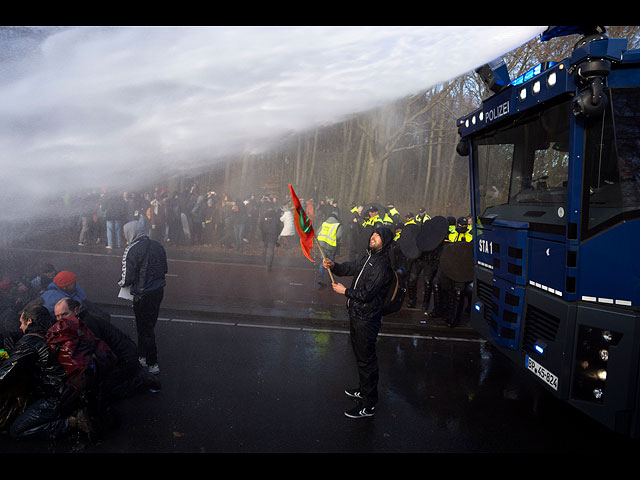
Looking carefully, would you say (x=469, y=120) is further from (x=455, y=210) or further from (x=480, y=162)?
(x=455, y=210)

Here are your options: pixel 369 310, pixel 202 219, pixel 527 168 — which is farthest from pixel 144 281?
pixel 202 219

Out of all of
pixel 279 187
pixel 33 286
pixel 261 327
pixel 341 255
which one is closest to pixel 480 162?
pixel 261 327

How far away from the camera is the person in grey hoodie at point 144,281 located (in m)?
5.12

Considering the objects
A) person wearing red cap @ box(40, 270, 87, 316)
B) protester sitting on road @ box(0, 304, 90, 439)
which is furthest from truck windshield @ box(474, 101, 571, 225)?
person wearing red cap @ box(40, 270, 87, 316)

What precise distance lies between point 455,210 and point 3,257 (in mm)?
21597

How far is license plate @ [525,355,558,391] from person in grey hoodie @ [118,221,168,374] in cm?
421

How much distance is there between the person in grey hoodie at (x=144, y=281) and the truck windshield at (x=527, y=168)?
4.14 meters

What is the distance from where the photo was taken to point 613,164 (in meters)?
3.38

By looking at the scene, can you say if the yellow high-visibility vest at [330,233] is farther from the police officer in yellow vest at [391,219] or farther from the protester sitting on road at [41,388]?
the protester sitting on road at [41,388]

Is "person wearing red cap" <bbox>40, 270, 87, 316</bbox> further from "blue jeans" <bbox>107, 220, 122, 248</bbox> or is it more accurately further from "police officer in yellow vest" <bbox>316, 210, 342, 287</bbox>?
"blue jeans" <bbox>107, 220, 122, 248</bbox>

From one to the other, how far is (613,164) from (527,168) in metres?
1.32

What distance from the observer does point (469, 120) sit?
17.7ft

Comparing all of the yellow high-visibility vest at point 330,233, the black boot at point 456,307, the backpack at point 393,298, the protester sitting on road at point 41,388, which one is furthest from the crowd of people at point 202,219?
the protester sitting on road at point 41,388

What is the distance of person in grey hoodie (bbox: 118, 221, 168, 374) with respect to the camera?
5.12 metres
